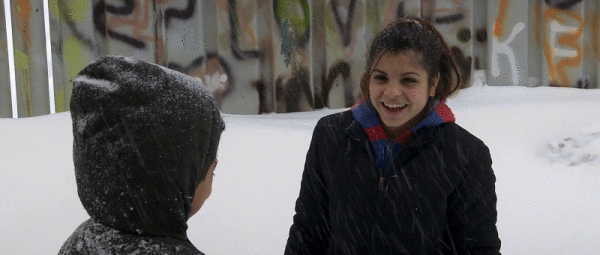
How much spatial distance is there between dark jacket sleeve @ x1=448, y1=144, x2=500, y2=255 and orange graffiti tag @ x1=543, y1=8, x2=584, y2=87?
10.2ft

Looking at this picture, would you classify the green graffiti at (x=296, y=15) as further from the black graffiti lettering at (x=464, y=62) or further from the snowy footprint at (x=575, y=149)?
the snowy footprint at (x=575, y=149)

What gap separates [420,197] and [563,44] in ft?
10.7

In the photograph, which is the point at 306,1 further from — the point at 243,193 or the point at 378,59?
the point at 378,59

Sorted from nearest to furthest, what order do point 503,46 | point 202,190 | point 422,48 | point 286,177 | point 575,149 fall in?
point 202,190 < point 422,48 < point 286,177 < point 575,149 < point 503,46

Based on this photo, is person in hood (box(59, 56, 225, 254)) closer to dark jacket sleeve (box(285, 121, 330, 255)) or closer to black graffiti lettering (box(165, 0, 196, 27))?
dark jacket sleeve (box(285, 121, 330, 255))

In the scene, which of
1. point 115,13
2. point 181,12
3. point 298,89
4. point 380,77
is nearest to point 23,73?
point 115,13

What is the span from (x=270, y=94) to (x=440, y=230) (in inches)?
115

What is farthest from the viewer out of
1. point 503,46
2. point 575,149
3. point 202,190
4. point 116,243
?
point 503,46

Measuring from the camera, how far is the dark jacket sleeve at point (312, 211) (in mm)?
1663

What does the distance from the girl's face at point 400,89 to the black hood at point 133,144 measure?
28.6 inches

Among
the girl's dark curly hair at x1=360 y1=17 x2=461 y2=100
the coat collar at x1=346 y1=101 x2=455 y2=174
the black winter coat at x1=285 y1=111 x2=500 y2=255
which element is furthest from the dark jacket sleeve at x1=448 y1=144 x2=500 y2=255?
the girl's dark curly hair at x1=360 y1=17 x2=461 y2=100

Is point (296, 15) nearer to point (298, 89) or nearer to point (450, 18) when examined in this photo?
point (298, 89)

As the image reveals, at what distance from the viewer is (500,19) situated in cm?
421

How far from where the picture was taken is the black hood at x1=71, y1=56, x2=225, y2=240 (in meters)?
0.92
